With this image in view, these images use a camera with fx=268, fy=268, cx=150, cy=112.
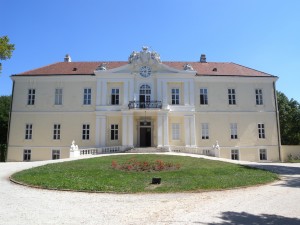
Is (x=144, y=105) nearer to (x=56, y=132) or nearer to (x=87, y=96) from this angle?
(x=87, y=96)

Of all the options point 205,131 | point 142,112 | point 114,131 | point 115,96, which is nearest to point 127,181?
point 142,112

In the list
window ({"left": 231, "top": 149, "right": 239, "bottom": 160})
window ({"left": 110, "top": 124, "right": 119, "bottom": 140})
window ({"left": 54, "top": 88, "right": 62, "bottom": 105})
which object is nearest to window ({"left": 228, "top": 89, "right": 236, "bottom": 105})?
window ({"left": 231, "top": 149, "right": 239, "bottom": 160})

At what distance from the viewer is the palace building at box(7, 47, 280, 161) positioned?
28.9 m

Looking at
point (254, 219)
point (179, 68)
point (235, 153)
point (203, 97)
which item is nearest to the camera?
point (254, 219)

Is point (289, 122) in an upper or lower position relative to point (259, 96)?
lower

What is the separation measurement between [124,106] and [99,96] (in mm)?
3057

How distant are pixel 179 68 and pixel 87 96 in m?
11.4

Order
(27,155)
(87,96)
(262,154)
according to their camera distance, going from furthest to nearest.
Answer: (87,96)
(262,154)
(27,155)

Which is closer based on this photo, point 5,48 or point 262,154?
A: point 5,48

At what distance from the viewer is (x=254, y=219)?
6.91m

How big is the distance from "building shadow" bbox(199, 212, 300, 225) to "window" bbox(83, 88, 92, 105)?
24.5m

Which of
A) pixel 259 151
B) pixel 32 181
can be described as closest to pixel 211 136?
pixel 259 151

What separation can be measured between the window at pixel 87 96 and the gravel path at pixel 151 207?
1970 centimetres

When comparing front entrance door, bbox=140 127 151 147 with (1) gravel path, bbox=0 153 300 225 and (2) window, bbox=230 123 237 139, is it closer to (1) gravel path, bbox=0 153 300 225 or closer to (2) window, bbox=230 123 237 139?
(2) window, bbox=230 123 237 139
